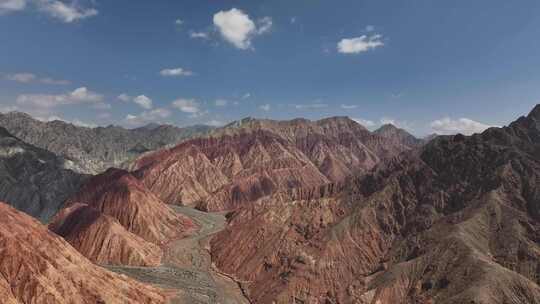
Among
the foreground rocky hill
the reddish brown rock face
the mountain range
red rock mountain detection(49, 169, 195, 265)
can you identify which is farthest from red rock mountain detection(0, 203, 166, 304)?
the foreground rocky hill

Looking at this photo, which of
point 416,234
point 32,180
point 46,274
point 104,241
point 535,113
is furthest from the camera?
point 32,180

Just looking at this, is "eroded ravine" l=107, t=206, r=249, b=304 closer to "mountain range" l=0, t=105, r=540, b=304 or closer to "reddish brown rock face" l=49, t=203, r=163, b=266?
"mountain range" l=0, t=105, r=540, b=304

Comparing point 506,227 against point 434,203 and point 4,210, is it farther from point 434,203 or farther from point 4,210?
point 4,210

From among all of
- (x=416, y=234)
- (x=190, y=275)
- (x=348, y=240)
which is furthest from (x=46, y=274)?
(x=416, y=234)

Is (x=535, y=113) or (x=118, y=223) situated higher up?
(x=535, y=113)

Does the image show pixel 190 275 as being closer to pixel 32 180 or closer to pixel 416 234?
pixel 416 234

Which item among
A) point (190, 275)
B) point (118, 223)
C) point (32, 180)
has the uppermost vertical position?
point (32, 180)

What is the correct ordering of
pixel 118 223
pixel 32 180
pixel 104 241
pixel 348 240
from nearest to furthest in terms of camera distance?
pixel 348 240 < pixel 104 241 < pixel 118 223 < pixel 32 180
